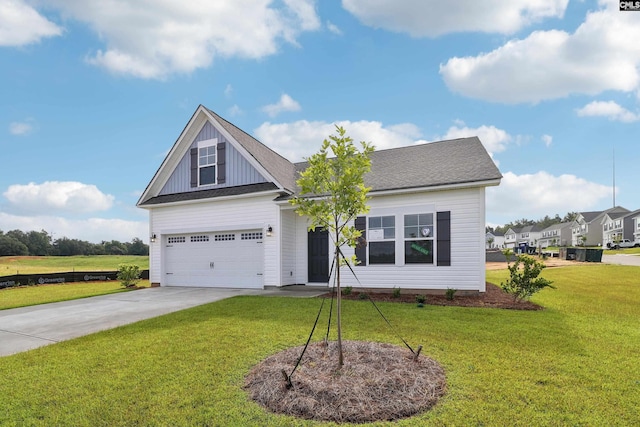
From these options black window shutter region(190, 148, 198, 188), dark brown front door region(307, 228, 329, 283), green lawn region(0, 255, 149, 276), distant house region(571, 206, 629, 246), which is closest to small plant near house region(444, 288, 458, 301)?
dark brown front door region(307, 228, 329, 283)

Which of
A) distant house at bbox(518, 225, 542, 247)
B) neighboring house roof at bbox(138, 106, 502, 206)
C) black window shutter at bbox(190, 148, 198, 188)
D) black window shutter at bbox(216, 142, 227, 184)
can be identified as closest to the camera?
neighboring house roof at bbox(138, 106, 502, 206)

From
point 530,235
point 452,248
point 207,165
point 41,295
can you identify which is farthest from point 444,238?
point 530,235

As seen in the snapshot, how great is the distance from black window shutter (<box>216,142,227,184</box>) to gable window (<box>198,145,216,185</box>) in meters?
0.27

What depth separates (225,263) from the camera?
515 inches

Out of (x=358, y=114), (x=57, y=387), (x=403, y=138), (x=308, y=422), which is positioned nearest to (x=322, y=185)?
(x=308, y=422)

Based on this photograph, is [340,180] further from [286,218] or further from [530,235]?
[530,235]

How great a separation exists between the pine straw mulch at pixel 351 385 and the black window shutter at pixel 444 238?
5.83m

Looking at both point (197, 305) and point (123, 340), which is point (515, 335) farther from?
point (197, 305)

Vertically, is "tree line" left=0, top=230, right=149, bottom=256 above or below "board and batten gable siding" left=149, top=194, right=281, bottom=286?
below

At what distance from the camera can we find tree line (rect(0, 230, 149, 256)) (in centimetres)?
4669

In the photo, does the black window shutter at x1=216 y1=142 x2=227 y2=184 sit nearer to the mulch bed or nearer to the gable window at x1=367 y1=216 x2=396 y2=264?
the gable window at x1=367 y1=216 x2=396 y2=264

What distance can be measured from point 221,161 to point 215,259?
12.9 ft

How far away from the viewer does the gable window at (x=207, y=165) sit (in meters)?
13.5

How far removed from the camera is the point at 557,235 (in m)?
77.4
